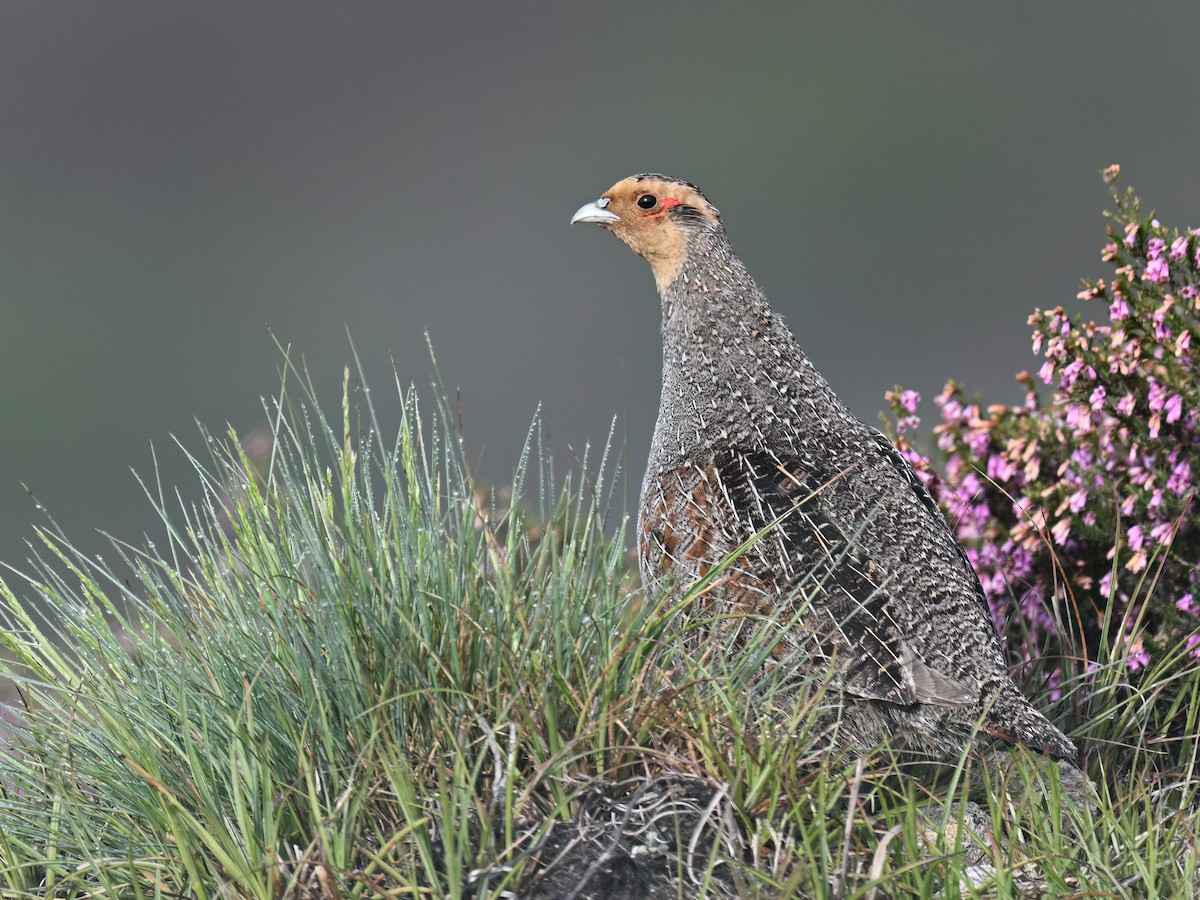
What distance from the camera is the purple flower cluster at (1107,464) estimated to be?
5320 mm

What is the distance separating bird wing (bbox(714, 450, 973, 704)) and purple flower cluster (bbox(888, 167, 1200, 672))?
1.03 meters

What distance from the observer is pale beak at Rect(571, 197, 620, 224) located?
5.63m

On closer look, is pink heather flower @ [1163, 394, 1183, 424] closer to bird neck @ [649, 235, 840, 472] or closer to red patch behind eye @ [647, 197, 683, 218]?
bird neck @ [649, 235, 840, 472]

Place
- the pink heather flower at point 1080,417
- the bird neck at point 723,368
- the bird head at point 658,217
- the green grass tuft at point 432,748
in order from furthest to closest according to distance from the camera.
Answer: the pink heather flower at point 1080,417
the bird head at point 658,217
the bird neck at point 723,368
the green grass tuft at point 432,748

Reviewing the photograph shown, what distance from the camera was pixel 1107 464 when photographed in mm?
5746

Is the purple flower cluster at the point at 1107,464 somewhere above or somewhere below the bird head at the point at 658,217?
below

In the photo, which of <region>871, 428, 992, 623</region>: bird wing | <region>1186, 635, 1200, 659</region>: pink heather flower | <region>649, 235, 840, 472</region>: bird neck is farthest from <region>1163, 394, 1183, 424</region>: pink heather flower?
<region>649, 235, 840, 472</region>: bird neck

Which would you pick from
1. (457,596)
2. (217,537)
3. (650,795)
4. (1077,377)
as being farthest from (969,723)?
(217,537)

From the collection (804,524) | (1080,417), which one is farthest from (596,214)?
(1080,417)

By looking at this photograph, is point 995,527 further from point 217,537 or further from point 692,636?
point 217,537

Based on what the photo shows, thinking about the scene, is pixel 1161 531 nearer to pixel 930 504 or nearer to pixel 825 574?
pixel 930 504

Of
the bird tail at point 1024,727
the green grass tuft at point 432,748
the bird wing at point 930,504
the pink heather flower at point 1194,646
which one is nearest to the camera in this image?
the green grass tuft at point 432,748

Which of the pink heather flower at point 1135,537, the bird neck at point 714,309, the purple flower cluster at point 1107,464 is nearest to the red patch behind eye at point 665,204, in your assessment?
the bird neck at point 714,309

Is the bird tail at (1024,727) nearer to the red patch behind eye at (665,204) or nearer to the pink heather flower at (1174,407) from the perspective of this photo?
the pink heather flower at (1174,407)
